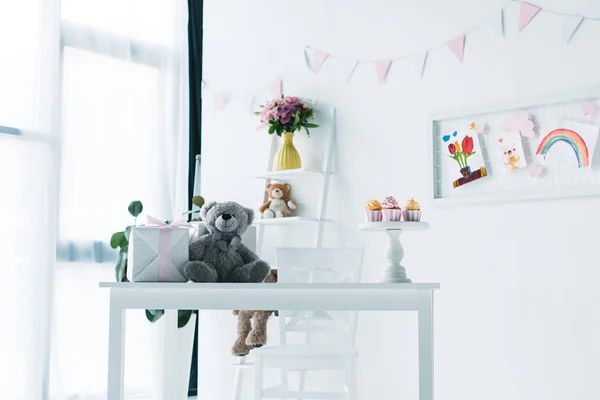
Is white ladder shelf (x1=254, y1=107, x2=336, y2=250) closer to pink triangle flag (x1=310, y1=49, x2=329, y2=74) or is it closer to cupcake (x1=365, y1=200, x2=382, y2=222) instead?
pink triangle flag (x1=310, y1=49, x2=329, y2=74)

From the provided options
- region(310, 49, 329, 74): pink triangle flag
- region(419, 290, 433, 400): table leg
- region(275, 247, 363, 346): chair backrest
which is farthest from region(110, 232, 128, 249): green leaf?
region(419, 290, 433, 400): table leg

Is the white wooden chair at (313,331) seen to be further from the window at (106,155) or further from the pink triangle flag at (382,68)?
the window at (106,155)

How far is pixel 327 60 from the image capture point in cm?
382

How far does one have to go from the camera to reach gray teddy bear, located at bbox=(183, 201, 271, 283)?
219cm

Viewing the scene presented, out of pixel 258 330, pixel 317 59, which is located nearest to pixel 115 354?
pixel 258 330

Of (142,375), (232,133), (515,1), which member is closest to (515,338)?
(515,1)

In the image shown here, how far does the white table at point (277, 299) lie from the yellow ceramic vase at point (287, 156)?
5.79ft

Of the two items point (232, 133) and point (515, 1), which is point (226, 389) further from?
point (515, 1)

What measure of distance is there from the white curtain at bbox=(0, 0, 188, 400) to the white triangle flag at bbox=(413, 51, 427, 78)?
5.52 ft

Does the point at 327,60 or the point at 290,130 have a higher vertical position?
the point at 327,60

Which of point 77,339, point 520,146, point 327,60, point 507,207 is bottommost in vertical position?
point 77,339

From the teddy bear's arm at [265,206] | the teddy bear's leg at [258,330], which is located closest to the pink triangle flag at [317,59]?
the teddy bear's arm at [265,206]

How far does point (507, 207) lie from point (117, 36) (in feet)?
7.76

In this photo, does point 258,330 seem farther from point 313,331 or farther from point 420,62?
point 420,62
